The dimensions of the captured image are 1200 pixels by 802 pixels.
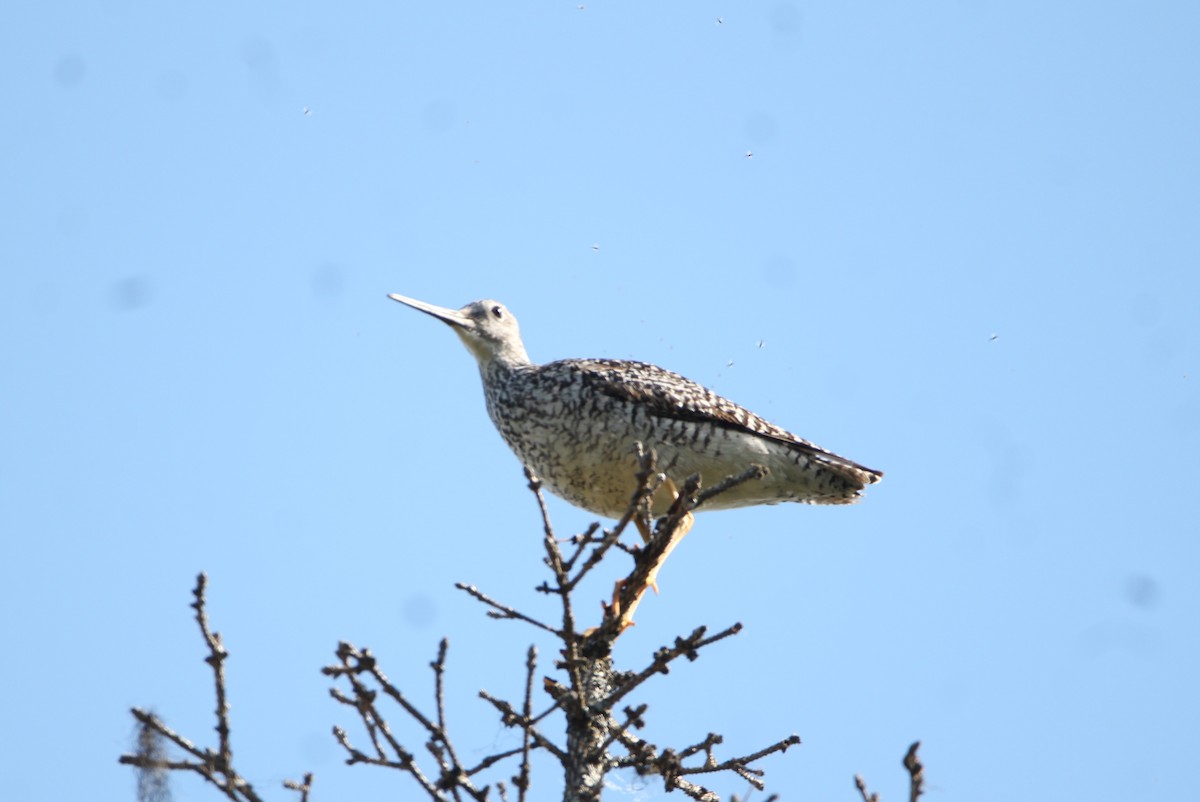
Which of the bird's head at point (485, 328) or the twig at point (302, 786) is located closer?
the twig at point (302, 786)

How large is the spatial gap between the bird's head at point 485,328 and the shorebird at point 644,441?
0.63 meters

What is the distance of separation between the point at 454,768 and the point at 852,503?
5.35 metres

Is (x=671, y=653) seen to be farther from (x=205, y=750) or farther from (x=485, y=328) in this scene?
(x=485, y=328)

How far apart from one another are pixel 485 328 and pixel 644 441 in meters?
2.07

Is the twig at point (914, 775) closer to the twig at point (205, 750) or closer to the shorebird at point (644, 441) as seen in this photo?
the twig at point (205, 750)

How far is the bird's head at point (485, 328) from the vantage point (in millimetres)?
10555

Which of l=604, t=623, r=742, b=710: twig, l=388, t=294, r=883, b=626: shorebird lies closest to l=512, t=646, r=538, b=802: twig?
l=604, t=623, r=742, b=710: twig

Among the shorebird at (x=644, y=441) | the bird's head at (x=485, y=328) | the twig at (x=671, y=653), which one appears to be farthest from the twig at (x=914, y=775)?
the bird's head at (x=485, y=328)

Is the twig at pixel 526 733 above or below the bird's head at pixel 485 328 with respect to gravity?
below

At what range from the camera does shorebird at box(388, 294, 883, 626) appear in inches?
364

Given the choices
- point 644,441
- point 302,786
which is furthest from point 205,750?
point 644,441

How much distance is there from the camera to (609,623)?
20.0 ft

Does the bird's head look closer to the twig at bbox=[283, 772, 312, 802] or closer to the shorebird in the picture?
the shorebird

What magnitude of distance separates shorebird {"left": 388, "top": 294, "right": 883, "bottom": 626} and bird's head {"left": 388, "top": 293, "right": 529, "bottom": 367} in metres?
0.63
